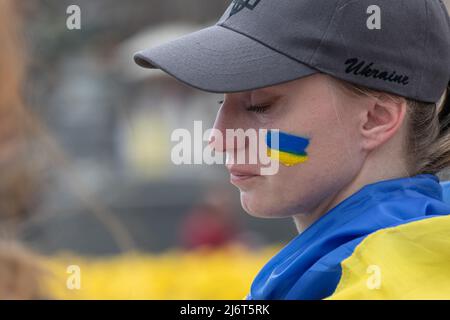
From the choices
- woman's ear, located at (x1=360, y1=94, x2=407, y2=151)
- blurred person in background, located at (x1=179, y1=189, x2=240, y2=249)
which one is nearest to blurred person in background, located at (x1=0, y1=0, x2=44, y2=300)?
woman's ear, located at (x1=360, y1=94, x2=407, y2=151)

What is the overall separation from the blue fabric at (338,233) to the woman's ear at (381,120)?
93 millimetres

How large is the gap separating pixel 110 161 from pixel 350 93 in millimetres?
15425

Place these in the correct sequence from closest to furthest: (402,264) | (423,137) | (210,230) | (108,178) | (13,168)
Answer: (402,264) < (423,137) < (13,168) < (210,230) < (108,178)

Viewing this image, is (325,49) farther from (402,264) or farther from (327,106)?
(402,264)

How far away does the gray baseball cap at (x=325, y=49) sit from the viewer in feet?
5.70

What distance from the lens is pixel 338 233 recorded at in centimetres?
166

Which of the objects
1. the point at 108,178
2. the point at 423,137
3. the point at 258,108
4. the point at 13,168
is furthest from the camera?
the point at 108,178

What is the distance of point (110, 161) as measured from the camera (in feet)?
55.7

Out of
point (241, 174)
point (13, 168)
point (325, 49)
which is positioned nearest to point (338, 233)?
point (241, 174)

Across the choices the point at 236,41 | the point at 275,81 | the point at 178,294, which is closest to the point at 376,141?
the point at 275,81

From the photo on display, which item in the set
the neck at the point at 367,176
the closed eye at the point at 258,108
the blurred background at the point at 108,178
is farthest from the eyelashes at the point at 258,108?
the blurred background at the point at 108,178

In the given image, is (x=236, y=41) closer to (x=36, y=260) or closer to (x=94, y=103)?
(x=36, y=260)

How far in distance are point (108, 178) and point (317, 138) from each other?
1338 centimetres

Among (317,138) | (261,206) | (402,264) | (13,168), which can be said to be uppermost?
(13,168)
